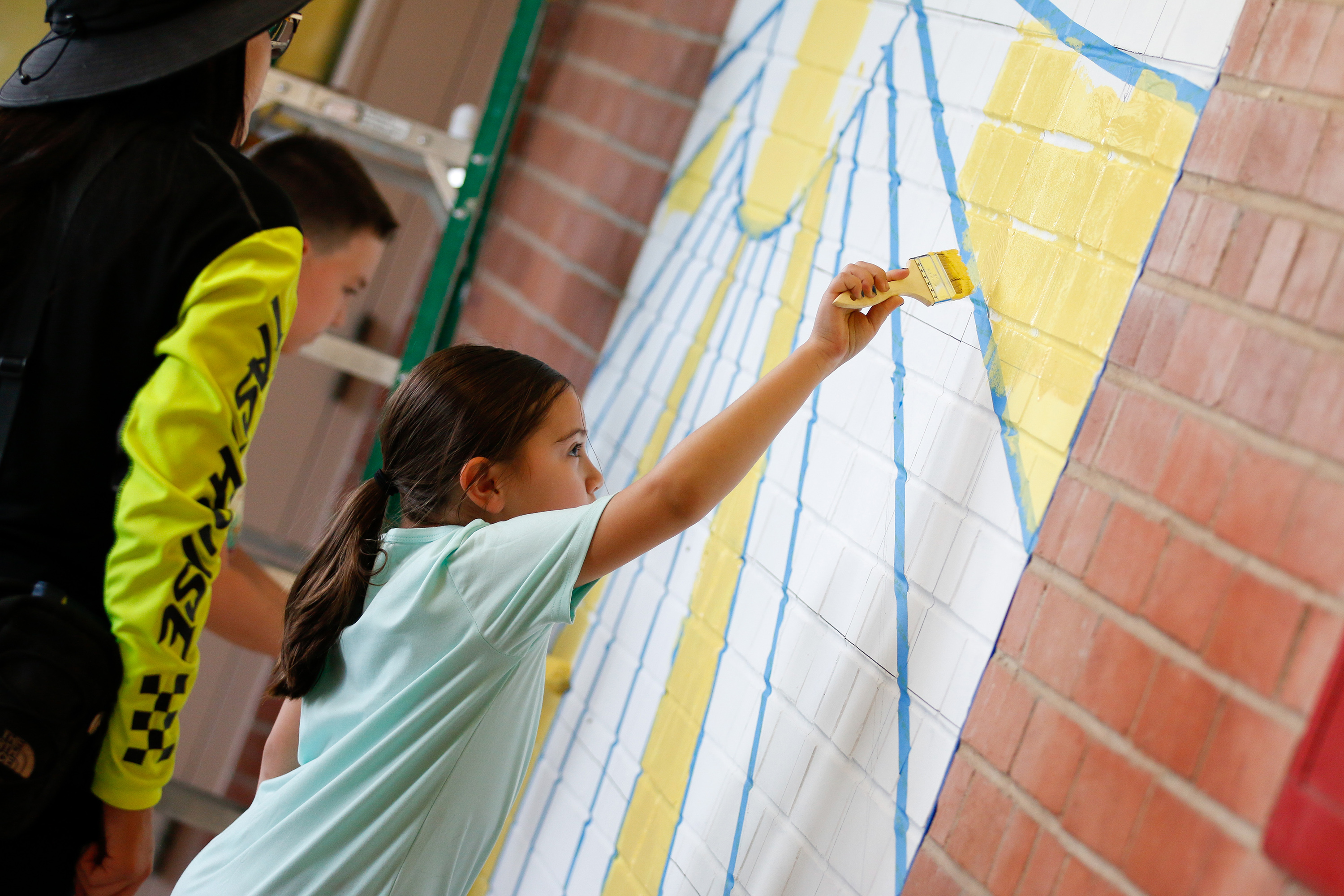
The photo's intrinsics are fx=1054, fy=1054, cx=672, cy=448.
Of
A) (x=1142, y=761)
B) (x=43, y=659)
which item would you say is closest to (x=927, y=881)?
(x=1142, y=761)

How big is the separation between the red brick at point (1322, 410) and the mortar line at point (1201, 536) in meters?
0.09

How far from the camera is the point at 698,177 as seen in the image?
5.89 ft

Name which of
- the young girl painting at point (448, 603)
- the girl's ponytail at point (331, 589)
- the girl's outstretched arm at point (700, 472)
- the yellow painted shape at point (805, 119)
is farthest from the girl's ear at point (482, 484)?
the yellow painted shape at point (805, 119)

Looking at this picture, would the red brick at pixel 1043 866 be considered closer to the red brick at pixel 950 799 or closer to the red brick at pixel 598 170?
the red brick at pixel 950 799

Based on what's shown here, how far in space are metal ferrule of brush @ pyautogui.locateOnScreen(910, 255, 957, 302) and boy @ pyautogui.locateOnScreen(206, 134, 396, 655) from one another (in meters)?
1.23

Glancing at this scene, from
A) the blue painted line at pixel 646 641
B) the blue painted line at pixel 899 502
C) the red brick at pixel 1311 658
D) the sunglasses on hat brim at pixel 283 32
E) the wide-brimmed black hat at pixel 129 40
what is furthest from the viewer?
the blue painted line at pixel 646 641

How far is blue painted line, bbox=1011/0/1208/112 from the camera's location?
946mm

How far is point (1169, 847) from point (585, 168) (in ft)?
5.37

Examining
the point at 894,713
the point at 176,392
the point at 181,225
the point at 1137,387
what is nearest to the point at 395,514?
the point at 176,392

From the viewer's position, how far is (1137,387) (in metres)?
0.93

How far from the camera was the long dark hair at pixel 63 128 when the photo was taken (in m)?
1.15

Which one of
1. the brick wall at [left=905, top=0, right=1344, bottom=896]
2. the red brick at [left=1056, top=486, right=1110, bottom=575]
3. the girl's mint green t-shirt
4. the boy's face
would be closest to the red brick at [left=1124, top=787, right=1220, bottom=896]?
the brick wall at [left=905, top=0, right=1344, bottom=896]

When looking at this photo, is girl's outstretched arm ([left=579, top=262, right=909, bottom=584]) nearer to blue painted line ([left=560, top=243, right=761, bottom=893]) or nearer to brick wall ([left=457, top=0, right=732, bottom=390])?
blue painted line ([left=560, top=243, right=761, bottom=893])

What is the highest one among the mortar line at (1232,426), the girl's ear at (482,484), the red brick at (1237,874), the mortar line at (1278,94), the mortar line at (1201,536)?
the mortar line at (1278,94)
